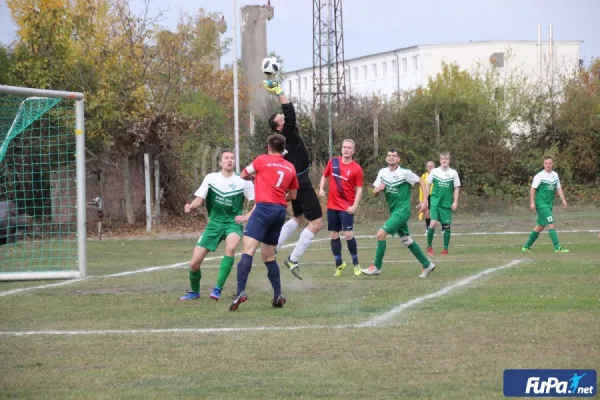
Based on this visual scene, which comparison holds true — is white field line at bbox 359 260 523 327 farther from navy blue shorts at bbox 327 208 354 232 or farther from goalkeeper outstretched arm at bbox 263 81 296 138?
goalkeeper outstretched arm at bbox 263 81 296 138

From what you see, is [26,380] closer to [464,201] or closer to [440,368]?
[440,368]

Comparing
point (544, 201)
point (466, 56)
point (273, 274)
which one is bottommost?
point (273, 274)

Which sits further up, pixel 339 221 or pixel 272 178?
pixel 272 178

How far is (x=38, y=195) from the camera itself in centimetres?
2266

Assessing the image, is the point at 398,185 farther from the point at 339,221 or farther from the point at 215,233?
the point at 215,233

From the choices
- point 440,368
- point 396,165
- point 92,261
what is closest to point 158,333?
point 440,368

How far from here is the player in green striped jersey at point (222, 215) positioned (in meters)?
11.5

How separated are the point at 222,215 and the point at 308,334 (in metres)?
3.36

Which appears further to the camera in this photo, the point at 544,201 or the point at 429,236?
the point at 429,236

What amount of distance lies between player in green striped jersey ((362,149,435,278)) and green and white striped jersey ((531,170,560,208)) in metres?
4.90

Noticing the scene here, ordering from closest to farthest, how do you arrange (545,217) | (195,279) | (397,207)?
(195,279) < (397,207) < (545,217)

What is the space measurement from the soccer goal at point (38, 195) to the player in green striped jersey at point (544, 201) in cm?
850

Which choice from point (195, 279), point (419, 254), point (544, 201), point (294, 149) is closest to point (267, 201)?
point (195, 279)

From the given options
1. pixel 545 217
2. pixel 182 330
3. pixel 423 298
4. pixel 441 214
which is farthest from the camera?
pixel 441 214
